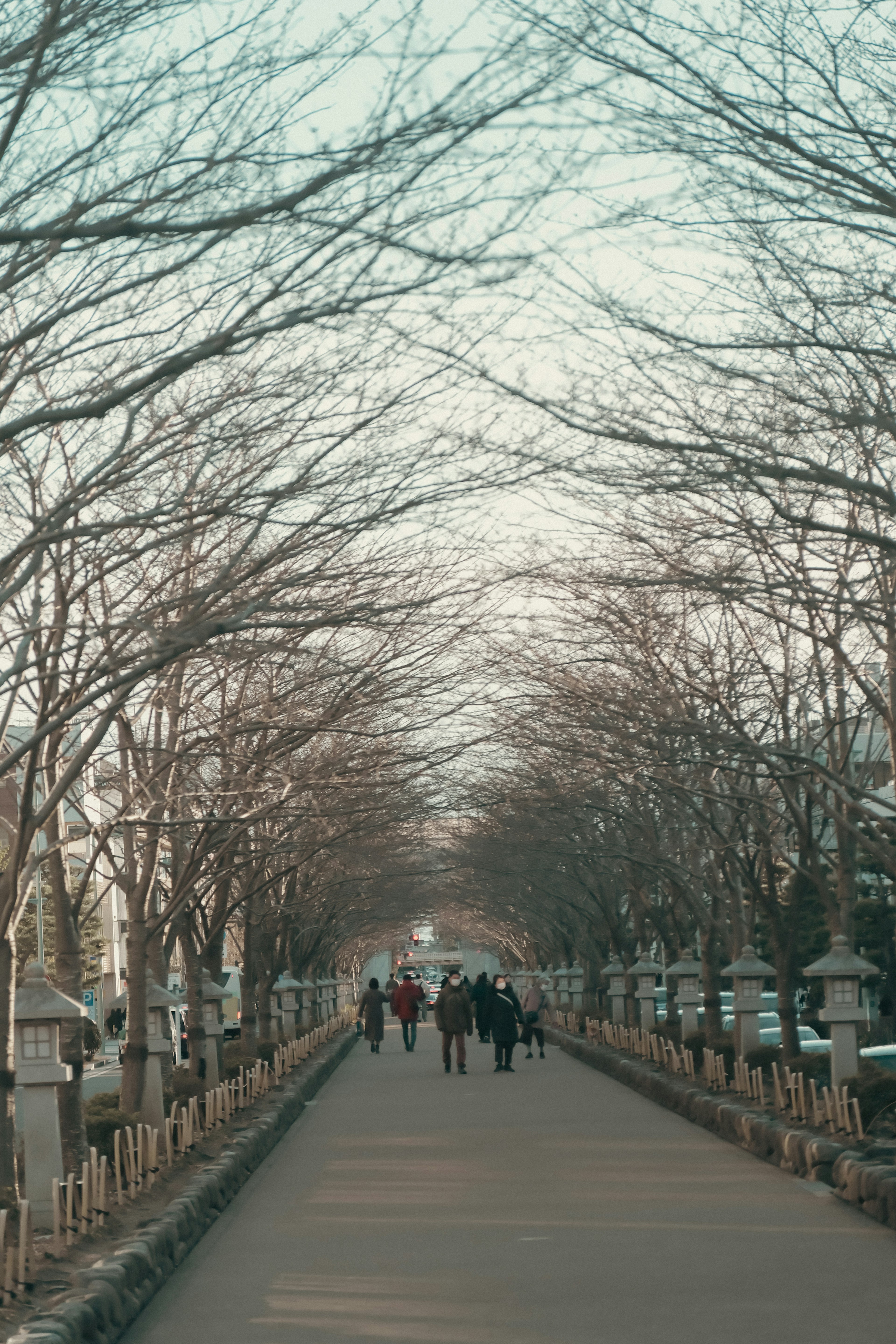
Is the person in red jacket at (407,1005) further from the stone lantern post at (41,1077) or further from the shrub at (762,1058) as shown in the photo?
the stone lantern post at (41,1077)

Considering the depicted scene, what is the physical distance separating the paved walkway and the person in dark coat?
A: 425 inches

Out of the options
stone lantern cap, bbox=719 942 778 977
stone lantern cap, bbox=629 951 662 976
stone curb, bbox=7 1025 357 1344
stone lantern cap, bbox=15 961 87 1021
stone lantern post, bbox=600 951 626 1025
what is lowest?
stone curb, bbox=7 1025 357 1344

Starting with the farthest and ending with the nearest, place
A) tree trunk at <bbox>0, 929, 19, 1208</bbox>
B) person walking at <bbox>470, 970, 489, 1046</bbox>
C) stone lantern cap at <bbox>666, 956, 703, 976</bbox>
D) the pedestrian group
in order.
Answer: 1. person walking at <bbox>470, 970, 489, 1046</bbox>
2. the pedestrian group
3. stone lantern cap at <bbox>666, 956, 703, 976</bbox>
4. tree trunk at <bbox>0, 929, 19, 1208</bbox>

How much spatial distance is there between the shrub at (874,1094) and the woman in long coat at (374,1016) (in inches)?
992

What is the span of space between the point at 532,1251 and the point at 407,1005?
93.9ft

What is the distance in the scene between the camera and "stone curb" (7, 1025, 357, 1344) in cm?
746

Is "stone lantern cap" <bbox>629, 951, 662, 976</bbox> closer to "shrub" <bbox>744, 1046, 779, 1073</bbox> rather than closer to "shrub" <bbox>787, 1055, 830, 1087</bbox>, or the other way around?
"shrub" <bbox>744, 1046, 779, 1073</bbox>

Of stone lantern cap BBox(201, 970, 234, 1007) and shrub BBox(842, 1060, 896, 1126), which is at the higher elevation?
stone lantern cap BBox(201, 970, 234, 1007)

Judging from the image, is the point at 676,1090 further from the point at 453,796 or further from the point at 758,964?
the point at 453,796

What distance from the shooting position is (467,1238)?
35.8 ft

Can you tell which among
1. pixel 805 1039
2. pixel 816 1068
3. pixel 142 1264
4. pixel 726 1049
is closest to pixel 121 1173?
pixel 142 1264

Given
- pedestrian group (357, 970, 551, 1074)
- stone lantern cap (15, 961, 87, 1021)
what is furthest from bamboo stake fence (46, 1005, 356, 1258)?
pedestrian group (357, 970, 551, 1074)

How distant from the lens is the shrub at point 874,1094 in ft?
45.8

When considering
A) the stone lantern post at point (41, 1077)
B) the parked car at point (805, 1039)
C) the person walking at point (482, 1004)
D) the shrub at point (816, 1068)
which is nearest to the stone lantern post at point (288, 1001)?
the person walking at point (482, 1004)
